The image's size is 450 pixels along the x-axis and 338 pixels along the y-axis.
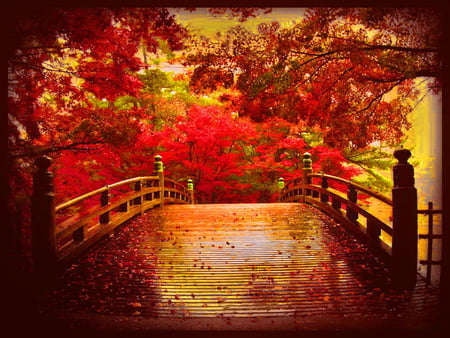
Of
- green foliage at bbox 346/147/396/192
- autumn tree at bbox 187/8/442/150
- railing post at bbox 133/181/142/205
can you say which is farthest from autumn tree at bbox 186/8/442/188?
green foliage at bbox 346/147/396/192

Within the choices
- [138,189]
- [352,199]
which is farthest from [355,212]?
A: [138,189]

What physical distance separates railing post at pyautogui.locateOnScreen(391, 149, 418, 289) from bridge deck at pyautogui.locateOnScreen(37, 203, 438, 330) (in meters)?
0.20

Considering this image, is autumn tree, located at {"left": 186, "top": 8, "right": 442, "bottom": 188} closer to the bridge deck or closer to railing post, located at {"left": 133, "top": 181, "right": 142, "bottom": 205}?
the bridge deck

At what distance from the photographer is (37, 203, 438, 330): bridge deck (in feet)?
11.3

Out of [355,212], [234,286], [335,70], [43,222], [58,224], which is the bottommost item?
[234,286]

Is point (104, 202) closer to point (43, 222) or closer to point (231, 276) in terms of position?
point (43, 222)

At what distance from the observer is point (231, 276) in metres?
4.37

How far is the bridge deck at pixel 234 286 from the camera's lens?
3.43m

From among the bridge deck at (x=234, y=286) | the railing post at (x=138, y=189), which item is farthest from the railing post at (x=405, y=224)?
the railing post at (x=138, y=189)

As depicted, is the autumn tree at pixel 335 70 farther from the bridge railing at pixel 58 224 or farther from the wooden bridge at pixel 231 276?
the bridge railing at pixel 58 224

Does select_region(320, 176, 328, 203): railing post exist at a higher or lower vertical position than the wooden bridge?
higher

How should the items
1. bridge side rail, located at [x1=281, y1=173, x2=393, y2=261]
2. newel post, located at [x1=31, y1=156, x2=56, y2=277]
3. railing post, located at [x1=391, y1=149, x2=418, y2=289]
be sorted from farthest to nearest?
bridge side rail, located at [x1=281, y1=173, x2=393, y2=261], newel post, located at [x1=31, y1=156, x2=56, y2=277], railing post, located at [x1=391, y1=149, x2=418, y2=289]

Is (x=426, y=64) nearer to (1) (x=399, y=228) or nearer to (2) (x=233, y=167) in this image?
(1) (x=399, y=228)

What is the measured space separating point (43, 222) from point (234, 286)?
2.64 meters
